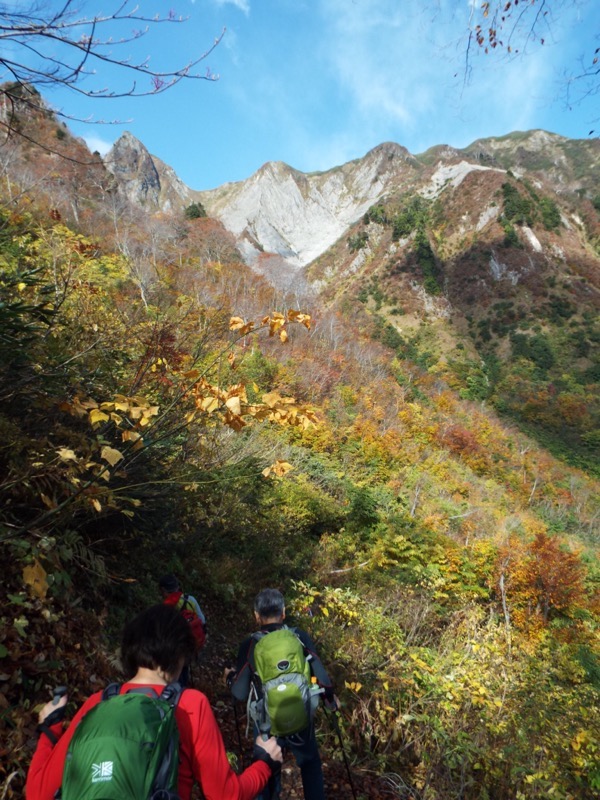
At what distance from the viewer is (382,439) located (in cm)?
1452

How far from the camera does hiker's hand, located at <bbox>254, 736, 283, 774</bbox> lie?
5.26ft

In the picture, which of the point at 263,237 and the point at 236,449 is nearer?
the point at 236,449

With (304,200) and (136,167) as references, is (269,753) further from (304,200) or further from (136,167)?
(304,200)

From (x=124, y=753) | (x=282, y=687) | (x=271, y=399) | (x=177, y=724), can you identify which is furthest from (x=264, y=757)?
(x=271, y=399)

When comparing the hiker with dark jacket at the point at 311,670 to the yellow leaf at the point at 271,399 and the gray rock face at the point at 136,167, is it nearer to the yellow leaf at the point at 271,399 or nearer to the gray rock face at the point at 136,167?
the yellow leaf at the point at 271,399

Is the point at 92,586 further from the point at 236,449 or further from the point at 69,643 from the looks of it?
the point at 236,449

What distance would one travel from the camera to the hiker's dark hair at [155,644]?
1383mm

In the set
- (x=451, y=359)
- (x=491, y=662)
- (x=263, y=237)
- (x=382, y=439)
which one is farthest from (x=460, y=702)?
(x=263, y=237)

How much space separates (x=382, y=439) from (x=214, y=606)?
33.8ft

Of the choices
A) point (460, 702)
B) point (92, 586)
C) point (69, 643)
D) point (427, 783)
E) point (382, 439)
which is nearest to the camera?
point (69, 643)

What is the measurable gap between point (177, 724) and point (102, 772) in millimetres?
328

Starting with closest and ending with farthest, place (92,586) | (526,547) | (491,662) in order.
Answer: (92,586)
(491,662)
(526,547)

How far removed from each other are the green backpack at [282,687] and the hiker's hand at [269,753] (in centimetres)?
35

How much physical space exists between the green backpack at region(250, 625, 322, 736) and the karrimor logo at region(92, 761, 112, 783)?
1.22 metres
